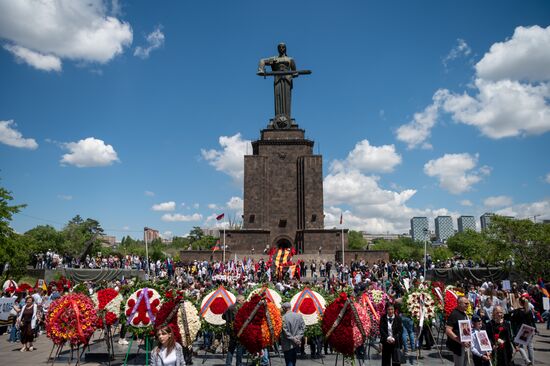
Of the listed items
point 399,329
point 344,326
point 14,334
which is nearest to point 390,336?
point 399,329

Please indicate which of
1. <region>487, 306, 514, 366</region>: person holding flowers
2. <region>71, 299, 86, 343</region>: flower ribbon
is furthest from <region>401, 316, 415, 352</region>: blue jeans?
<region>71, 299, 86, 343</region>: flower ribbon

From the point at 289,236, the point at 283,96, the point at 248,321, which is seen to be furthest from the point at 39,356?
the point at 283,96

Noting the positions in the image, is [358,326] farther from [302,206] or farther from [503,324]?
[302,206]

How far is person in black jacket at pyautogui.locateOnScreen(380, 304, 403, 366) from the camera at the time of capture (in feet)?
31.0

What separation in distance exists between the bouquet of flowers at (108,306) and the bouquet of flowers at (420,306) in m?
9.52

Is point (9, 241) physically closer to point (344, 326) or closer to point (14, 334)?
point (14, 334)

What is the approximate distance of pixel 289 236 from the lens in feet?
164

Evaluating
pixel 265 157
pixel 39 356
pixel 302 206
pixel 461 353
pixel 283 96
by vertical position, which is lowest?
pixel 39 356

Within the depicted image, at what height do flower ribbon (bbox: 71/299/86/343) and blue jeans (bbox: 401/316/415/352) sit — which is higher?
flower ribbon (bbox: 71/299/86/343)

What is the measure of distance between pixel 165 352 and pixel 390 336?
5651mm

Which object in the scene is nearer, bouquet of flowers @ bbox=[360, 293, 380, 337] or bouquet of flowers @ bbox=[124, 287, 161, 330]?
bouquet of flowers @ bbox=[124, 287, 161, 330]

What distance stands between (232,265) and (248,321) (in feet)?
93.5

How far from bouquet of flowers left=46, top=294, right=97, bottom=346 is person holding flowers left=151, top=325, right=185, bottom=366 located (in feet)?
20.4

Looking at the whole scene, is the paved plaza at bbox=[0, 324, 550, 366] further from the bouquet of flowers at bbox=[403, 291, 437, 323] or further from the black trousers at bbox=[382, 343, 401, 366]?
the black trousers at bbox=[382, 343, 401, 366]
